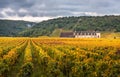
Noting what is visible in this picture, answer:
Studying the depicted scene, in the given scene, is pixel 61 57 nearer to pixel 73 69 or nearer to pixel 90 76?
pixel 73 69

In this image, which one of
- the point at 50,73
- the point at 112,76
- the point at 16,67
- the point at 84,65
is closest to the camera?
the point at 112,76

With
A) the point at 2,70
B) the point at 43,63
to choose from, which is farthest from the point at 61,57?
the point at 2,70

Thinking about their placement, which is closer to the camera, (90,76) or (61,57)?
(90,76)

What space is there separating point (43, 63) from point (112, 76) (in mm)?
22595

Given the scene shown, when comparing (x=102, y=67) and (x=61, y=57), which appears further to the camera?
(x=61, y=57)

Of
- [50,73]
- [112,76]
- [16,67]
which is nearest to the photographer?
[112,76]

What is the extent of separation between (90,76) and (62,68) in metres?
8.91

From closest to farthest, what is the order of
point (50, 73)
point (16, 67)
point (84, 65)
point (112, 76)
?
point (112, 76) < point (84, 65) < point (50, 73) < point (16, 67)

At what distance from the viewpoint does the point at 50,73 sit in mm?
56000

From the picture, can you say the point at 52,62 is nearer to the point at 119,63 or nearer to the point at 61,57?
the point at 61,57

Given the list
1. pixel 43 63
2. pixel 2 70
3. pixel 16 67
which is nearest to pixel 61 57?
pixel 43 63

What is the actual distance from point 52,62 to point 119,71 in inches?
597

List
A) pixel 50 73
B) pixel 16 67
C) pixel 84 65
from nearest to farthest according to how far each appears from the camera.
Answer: pixel 84 65 < pixel 50 73 < pixel 16 67

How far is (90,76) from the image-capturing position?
165 ft
